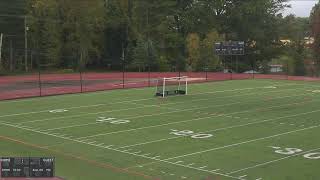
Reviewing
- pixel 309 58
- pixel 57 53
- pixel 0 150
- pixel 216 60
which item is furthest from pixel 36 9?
pixel 0 150

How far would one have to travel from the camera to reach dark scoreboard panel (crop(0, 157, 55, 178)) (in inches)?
407

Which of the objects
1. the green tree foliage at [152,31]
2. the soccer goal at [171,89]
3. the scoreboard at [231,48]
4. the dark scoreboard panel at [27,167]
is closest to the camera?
the dark scoreboard panel at [27,167]

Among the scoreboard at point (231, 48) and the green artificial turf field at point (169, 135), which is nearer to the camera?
the green artificial turf field at point (169, 135)

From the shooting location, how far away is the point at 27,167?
33.8 ft

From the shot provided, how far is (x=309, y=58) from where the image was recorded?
72.6m

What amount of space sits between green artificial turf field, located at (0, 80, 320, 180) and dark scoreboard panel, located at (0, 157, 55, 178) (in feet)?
8.10

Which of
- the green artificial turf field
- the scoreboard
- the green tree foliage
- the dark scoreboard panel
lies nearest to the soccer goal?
the green artificial turf field

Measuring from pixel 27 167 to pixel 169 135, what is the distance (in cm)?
879

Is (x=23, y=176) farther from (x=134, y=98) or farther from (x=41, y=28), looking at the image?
(x=41, y=28)

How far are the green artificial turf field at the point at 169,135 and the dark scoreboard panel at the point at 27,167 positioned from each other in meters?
A: 2.47

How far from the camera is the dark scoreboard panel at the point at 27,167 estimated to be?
10.3 m

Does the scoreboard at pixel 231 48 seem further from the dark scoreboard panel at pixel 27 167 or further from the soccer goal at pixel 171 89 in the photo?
the dark scoreboard panel at pixel 27 167

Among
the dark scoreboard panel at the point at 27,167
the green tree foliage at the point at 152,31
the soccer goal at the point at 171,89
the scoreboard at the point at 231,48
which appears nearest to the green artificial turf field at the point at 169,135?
the soccer goal at the point at 171,89

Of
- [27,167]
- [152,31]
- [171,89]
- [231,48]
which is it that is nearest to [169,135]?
[27,167]
